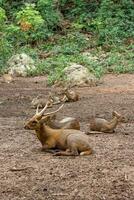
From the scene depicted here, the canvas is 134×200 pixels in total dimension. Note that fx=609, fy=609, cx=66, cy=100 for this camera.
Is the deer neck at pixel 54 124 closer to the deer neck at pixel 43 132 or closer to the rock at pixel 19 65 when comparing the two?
the deer neck at pixel 43 132

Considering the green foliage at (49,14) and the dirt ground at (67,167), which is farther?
the green foliage at (49,14)

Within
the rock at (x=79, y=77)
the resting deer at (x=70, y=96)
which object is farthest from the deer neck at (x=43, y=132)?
the rock at (x=79, y=77)

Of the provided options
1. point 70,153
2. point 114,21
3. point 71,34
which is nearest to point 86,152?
point 70,153

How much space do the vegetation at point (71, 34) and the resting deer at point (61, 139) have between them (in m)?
9.10

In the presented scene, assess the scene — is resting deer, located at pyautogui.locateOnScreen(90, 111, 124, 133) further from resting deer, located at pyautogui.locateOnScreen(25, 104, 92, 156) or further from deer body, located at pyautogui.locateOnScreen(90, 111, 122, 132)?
resting deer, located at pyautogui.locateOnScreen(25, 104, 92, 156)

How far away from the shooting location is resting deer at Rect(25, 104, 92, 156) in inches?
286

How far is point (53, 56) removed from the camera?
73.3 feet

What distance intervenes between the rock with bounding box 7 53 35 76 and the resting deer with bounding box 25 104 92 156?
1117 cm

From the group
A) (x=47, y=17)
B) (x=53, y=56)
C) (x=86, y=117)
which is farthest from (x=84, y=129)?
(x=47, y=17)

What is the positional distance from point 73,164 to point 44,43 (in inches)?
742

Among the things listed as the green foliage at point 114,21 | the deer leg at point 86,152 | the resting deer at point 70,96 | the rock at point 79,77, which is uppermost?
the deer leg at point 86,152

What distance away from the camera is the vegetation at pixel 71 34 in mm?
19538

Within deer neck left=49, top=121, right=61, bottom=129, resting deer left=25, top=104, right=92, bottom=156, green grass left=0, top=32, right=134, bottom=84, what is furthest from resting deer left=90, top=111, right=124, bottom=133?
green grass left=0, top=32, right=134, bottom=84

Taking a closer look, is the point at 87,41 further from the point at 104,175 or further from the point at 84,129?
the point at 104,175
